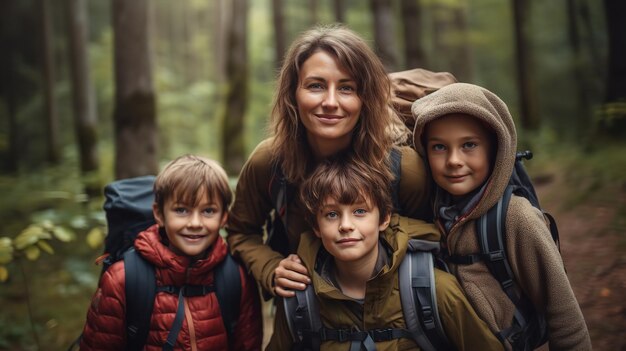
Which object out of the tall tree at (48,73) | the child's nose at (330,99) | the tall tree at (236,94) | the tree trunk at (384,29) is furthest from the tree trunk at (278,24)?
the child's nose at (330,99)

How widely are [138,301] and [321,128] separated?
154 cm

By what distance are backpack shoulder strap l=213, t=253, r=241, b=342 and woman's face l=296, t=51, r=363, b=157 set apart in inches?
43.3

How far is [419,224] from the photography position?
292 cm

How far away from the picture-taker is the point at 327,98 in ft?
9.69

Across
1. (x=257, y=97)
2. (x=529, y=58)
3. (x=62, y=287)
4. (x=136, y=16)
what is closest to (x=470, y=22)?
(x=257, y=97)

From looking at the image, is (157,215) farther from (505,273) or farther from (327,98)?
(505,273)

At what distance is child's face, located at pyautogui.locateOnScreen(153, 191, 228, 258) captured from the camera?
317 centimetres

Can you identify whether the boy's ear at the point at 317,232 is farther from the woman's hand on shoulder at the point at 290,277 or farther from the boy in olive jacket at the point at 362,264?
the woman's hand on shoulder at the point at 290,277

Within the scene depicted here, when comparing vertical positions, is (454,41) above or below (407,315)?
above

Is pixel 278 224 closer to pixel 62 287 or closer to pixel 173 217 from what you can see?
pixel 173 217

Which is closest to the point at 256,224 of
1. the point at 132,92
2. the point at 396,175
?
the point at 396,175

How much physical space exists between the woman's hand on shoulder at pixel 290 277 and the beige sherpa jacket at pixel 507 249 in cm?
85

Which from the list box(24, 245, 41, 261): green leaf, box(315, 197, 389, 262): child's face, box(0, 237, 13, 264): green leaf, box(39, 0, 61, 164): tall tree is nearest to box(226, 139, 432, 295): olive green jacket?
box(315, 197, 389, 262): child's face

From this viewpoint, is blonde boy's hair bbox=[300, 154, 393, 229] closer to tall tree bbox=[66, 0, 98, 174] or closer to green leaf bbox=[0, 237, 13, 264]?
green leaf bbox=[0, 237, 13, 264]
